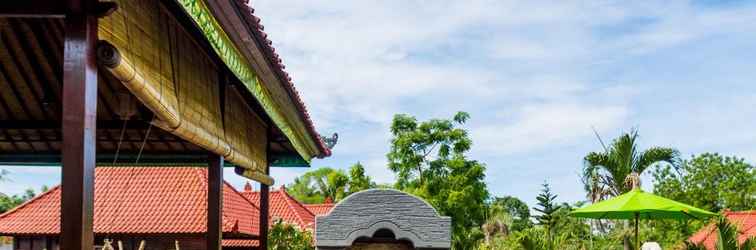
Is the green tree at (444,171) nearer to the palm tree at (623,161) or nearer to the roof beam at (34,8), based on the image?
the palm tree at (623,161)

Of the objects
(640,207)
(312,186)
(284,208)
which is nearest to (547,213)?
(640,207)

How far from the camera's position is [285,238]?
43.6 ft

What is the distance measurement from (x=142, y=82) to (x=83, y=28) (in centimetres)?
57

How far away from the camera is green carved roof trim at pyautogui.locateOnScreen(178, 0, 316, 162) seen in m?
3.80

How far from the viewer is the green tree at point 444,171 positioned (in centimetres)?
2806

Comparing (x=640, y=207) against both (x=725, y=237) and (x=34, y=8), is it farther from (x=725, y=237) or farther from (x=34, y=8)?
(x=34, y=8)

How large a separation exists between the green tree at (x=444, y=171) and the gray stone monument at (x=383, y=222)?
55.1 ft

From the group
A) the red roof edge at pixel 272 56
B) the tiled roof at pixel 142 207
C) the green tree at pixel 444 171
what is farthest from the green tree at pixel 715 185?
the red roof edge at pixel 272 56

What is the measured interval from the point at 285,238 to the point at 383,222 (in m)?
2.84

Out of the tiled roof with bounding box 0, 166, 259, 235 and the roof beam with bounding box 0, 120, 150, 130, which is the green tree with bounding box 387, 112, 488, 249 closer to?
the tiled roof with bounding box 0, 166, 259, 235

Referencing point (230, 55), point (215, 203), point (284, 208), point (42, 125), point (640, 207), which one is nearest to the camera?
point (230, 55)

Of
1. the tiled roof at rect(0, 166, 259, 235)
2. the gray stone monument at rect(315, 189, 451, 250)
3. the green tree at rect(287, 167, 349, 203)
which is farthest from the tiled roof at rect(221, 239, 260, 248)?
the green tree at rect(287, 167, 349, 203)

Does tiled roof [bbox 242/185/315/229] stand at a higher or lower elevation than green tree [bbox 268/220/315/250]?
higher

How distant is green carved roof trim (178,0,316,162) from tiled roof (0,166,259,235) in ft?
34.3
